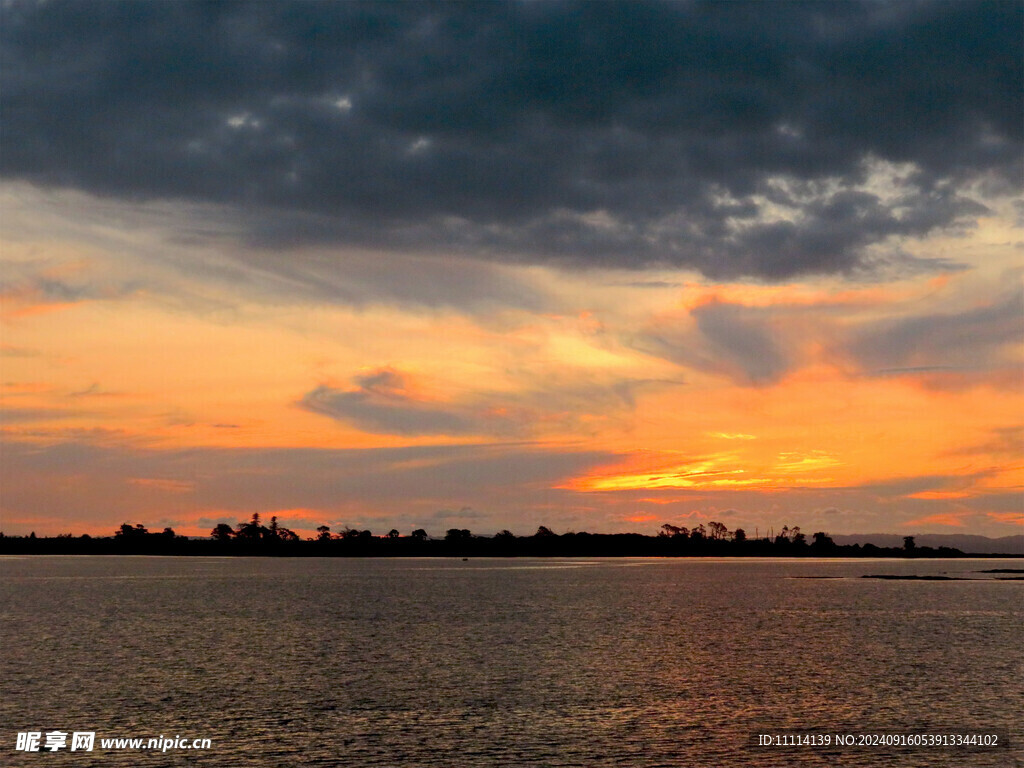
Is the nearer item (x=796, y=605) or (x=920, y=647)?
(x=920, y=647)

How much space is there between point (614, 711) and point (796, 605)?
380ft

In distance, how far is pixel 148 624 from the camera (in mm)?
118875

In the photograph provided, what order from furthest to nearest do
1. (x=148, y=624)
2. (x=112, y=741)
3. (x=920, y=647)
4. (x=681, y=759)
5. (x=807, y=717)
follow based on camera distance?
1. (x=148, y=624)
2. (x=920, y=647)
3. (x=807, y=717)
4. (x=112, y=741)
5. (x=681, y=759)

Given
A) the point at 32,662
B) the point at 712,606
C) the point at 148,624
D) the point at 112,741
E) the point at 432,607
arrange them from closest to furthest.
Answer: the point at 112,741 → the point at 32,662 → the point at 148,624 → the point at 432,607 → the point at 712,606

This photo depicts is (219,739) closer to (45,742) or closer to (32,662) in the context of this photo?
(45,742)

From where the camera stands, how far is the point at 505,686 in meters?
68.4

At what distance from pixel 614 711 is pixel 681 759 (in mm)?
12435

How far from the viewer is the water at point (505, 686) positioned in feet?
160

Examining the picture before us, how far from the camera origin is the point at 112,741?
50094mm

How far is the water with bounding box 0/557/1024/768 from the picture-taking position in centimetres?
4888

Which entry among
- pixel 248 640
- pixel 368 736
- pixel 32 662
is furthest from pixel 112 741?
pixel 248 640

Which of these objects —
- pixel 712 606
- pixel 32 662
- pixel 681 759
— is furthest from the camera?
pixel 712 606

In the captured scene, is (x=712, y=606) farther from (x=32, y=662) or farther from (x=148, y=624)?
(x=32, y=662)

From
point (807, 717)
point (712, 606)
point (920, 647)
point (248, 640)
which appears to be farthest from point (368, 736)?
point (712, 606)
